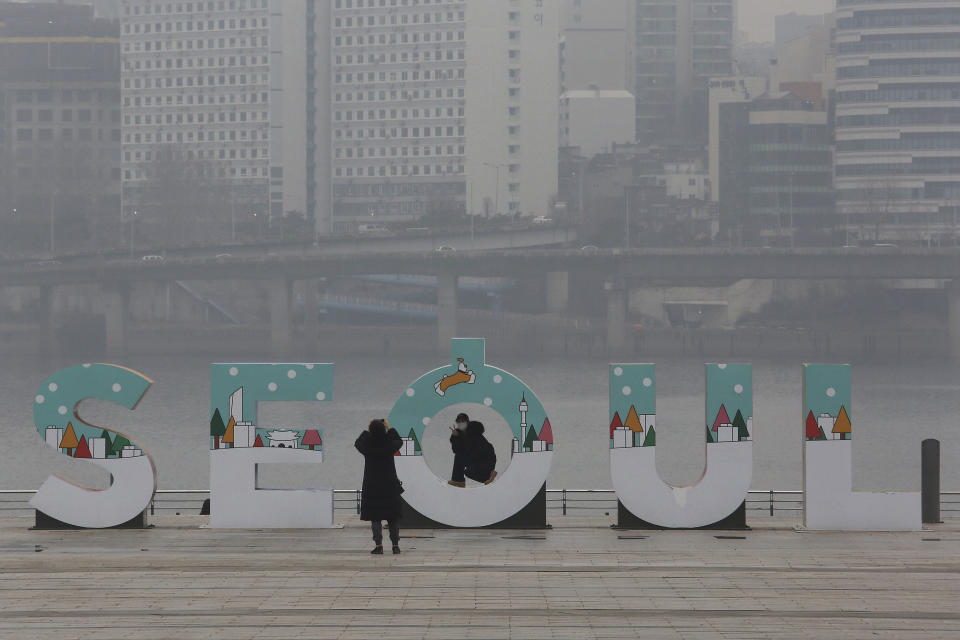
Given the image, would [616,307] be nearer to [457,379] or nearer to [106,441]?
[457,379]

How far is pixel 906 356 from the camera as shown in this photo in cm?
13250

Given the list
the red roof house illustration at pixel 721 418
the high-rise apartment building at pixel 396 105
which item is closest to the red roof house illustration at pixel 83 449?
the red roof house illustration at pixel 721 418

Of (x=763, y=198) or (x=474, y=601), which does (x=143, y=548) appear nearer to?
(x=474, y=601)

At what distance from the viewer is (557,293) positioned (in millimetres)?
147250

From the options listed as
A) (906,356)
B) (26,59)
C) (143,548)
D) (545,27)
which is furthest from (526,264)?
(143,548)

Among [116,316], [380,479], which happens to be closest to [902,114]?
[116,316]

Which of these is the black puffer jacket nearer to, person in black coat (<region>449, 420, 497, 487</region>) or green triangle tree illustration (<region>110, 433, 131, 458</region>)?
person in black coat (<region>449, 420, 497, 487</region>)

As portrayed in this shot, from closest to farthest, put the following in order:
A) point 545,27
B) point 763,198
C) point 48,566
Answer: point 48,566, point 763,198, point 545,27

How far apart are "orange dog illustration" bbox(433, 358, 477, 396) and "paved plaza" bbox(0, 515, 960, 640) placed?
1759 mm

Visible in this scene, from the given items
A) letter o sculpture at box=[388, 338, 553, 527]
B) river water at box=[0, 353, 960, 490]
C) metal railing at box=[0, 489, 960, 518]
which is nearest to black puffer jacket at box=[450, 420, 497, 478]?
letter o sculpture at box=[388, 338, 553, 527]

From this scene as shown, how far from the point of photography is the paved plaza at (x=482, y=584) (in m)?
10.5

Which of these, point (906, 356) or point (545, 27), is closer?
point (906, 356)

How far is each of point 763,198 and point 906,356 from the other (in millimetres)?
44135

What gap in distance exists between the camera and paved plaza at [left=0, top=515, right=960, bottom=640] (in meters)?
10.5
